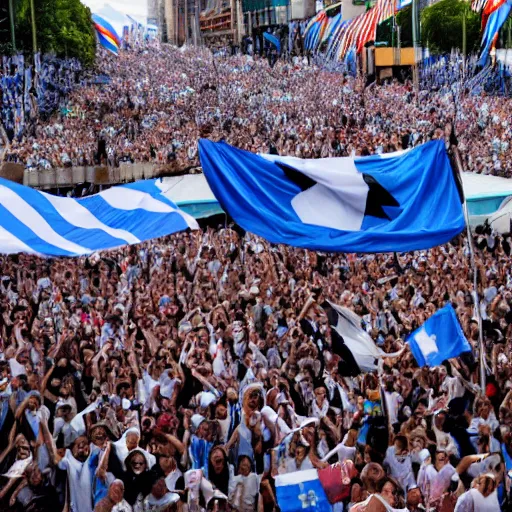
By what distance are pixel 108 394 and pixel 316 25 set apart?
30148 mm

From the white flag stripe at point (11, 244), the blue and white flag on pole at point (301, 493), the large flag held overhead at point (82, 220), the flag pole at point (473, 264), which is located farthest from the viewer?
the large flag held overhead at point (82, 220)

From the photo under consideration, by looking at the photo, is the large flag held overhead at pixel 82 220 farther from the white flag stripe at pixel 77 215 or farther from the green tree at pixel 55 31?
the green tree at pixel 55 31

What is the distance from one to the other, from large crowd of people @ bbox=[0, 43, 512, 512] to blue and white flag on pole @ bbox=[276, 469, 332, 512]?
1.8 inches

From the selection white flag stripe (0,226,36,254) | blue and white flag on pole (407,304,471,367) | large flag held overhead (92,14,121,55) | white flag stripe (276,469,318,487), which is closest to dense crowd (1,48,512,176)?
large flag held overhead (92,14,121,55)

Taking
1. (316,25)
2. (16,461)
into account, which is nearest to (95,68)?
(316,25)

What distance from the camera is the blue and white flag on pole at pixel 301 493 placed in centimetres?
716

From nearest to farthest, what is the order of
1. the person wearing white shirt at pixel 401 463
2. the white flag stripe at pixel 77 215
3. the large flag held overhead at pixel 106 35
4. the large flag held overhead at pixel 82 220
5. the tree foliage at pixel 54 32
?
the person wearing white shirt at pixel 401 463 < the large flag held overhead at pixel 82 220 < the white flag stripe at pixel 77 215 < the tree foliage at pixel 54 32 < the large flag held overhead at pixel 106 35

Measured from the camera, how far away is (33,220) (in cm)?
981

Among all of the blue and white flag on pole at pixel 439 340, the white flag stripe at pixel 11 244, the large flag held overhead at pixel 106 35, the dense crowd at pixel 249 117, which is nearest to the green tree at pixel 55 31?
the large flag held overhead at pixel 106 35

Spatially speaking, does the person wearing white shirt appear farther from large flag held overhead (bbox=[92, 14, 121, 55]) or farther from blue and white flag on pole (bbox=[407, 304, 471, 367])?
large flag held overhead (bbox=[92, 14, 121, 55])

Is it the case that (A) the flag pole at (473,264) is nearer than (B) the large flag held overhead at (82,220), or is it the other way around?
(A) the flag pole at (473,264)

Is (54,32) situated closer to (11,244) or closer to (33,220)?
(33,220)

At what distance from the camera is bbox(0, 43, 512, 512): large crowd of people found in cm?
742

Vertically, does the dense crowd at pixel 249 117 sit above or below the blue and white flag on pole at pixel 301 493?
above
